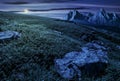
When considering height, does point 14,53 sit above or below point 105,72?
above

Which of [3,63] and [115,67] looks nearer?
[3,63]

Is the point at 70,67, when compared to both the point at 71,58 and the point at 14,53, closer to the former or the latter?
the point at 71,58

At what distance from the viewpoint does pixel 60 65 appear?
15.5 m

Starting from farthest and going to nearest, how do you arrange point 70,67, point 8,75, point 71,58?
1. point 71,58
2. point 70,67
3. point 8,75

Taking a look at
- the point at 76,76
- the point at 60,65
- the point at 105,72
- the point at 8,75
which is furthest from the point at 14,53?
the point at 105,72

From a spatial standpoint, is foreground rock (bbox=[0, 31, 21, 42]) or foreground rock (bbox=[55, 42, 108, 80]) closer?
foreground rock (bbox=[55, 42, 108, 80])

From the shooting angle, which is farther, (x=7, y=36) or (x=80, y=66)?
(x=7, y=36)

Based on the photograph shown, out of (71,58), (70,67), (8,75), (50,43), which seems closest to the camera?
(8,75)

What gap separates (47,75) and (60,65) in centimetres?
129

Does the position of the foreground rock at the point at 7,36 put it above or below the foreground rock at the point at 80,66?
above

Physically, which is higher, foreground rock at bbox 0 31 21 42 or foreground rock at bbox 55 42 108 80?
foreground rock at bbox 0 31 21 42

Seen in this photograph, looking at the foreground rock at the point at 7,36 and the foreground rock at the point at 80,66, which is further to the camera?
the foreground rock at the point at 7,36

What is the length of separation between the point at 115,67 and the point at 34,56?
6.48m

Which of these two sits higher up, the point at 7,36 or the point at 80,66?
the point at 7,36
